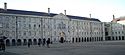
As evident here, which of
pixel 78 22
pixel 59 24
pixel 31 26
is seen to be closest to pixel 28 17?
pixel 31 26

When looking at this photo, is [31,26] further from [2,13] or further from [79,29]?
[79,29]

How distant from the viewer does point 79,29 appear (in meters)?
89.1

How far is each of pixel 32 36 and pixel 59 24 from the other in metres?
14.7

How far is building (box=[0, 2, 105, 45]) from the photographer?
63406 millimetres

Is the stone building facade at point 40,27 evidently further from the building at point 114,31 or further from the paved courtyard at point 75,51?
the paved courtyard at point 75,51

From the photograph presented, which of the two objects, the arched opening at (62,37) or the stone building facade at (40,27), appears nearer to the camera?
the stone building facade at (40,27)

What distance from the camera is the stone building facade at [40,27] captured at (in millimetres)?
63344

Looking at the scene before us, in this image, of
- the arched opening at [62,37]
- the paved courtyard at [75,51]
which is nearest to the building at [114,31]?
the arched opening at [62,37]

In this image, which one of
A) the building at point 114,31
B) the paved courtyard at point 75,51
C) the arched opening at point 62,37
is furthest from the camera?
the building at point 114,31

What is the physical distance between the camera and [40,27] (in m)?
72.4

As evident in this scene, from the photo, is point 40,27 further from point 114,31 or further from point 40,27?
point 114,31

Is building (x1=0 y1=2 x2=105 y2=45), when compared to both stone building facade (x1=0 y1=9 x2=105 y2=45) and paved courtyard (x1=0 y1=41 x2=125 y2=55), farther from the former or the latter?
paved courtyard (x1=0 y1=41 x2=125 y2=55)

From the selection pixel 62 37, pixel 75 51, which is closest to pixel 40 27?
pixel 62 37

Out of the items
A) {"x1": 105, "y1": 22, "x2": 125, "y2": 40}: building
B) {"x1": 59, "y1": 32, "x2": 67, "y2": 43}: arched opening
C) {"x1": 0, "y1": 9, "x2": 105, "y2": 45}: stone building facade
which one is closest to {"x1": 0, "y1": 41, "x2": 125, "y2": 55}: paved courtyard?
{"x1": 0, "y1": 9, "x2": 105, "y2": 45}: stone building facade
